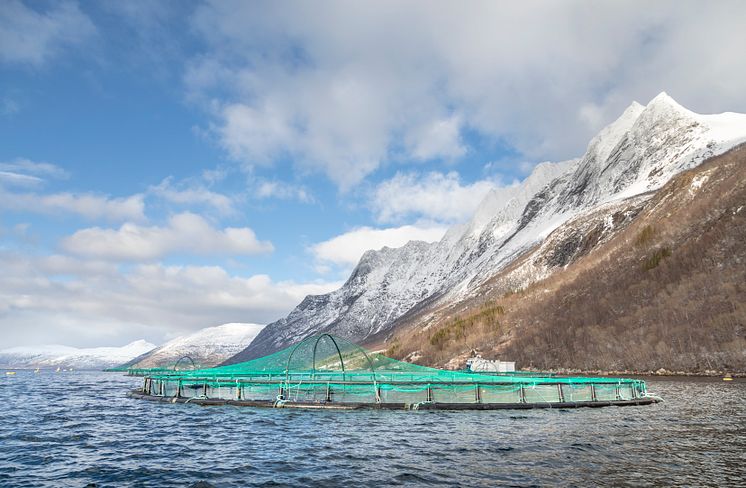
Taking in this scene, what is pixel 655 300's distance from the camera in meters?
145

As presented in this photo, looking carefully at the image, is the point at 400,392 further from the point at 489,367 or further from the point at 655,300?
the point at 655,300

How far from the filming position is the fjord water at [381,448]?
2316cm

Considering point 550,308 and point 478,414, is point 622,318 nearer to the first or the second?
point 550,308

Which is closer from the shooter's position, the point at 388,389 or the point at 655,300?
the point at 388,389

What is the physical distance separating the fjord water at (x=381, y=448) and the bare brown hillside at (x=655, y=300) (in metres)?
87.8

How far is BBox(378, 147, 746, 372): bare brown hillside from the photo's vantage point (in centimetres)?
12356

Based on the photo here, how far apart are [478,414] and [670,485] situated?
88.2ft

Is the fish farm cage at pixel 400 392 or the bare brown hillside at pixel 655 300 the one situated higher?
the bare brown hillside at pixel 655 300

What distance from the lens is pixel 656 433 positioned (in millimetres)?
34500

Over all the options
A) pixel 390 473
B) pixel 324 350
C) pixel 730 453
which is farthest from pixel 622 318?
pixel 390 473

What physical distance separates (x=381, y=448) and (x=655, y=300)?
14263 centimetres

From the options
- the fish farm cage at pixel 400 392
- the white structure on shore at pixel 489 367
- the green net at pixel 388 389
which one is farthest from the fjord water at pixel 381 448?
the white structure on shore at pixel 489 367

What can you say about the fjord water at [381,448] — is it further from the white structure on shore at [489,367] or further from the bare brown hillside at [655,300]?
the bare brown hillside at [655,300]

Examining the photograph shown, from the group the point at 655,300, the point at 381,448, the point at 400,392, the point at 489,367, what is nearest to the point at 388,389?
the point at 400,392
